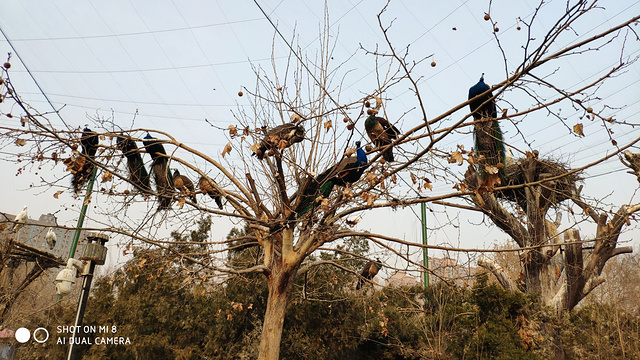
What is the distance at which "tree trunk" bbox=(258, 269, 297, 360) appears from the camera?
3.84 meters

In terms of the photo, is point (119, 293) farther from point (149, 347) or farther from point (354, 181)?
point (354, 181)

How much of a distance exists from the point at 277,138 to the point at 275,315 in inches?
69.5

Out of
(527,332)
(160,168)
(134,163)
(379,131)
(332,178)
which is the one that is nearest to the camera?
(332,178)

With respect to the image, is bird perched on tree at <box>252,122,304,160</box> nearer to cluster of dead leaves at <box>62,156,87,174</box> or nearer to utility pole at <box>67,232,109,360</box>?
cluster of dead leaves at <box>62,156,87,174</box>

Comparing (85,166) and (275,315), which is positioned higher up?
(85,166)

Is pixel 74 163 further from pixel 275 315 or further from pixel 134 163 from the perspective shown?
pixel 275 315

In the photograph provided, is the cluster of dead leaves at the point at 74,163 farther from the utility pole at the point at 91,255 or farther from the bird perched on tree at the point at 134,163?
the utility pole at the point at 91,255

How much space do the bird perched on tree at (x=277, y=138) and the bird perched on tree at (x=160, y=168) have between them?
1.14 meters

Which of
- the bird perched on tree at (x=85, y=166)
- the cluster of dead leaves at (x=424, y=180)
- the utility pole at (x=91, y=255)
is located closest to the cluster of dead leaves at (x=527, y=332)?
the cluster of dead leaves at (x=424, y=180)

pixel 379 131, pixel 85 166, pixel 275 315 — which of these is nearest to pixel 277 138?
Result: pixel 379 131

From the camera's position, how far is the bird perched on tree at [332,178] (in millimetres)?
3685

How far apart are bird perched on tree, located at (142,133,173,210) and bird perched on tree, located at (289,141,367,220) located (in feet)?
4.46

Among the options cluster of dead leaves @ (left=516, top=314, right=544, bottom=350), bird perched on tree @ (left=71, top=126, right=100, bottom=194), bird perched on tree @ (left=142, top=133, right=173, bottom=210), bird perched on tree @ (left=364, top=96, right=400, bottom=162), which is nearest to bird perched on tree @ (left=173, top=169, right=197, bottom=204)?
bird perched on tree @ (left=142, top=133, right=173, bottom=210)

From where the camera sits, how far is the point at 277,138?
345cm
